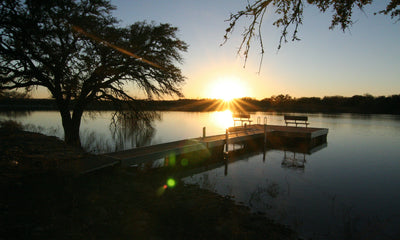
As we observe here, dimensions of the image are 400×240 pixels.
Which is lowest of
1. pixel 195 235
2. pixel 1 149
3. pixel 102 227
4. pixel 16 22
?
pixel 195 235

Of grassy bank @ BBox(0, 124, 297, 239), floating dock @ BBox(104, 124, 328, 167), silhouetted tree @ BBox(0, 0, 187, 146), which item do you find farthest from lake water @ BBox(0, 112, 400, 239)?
silhouetted tree @ BBox(0, 0, 187, 146)

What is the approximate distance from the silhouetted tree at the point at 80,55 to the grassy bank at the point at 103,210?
149 inches

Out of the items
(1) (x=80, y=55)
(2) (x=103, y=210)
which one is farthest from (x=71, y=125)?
(2) (x=103, y=210)

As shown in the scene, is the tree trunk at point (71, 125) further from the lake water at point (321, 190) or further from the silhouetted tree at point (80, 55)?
the lake water at point (321, 190)

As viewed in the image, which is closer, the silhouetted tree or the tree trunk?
the silhouetted tree

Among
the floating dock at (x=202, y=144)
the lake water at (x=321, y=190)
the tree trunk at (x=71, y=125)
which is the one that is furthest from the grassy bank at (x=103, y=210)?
the tree trunk at (x=71, y=125)

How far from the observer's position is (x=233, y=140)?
15570mm

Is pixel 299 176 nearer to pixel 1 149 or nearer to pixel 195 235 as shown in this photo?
pixel 195 235

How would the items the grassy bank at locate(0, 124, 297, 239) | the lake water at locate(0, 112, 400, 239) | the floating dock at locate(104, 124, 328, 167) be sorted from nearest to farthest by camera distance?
the grassy bank at locate(0, 124, 297, 239), the lake water at locate(0, 112, 400, 239), the floating dock at locate(104, 124, 328, 167)

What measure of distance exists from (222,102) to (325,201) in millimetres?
108197

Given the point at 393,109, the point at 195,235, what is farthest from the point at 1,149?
the point at 393,109

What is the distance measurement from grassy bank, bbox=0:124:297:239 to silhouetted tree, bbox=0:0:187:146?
378 centimetres

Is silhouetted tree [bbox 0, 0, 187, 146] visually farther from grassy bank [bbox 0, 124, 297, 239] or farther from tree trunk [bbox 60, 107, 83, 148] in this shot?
grassy bank [bbox 0, 124, 297, 239]

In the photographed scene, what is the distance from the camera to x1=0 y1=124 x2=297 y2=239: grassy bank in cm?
369
